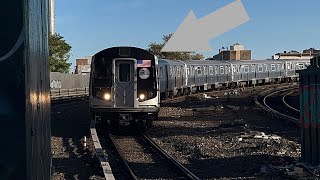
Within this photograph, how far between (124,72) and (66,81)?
122 feet

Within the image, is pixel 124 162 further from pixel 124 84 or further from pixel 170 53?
pixel 170 53

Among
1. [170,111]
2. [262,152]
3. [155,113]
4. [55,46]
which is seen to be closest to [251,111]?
[170,111]

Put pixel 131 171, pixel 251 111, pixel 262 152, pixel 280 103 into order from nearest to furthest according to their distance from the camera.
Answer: pixel 131 171 → pixel 262 152 → pixel 251 111 → pixel 280 103

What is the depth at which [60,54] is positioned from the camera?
75.0 m

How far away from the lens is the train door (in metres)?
18.4

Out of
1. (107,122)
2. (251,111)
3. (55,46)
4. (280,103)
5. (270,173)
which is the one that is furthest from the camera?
(55,46)

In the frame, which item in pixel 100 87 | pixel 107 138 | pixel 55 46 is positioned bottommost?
pixel 107 138

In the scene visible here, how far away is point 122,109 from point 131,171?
7314mm

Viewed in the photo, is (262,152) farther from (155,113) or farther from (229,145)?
(155,113)

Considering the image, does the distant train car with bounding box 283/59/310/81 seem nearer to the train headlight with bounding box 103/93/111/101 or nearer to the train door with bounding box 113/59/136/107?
the train door with bounding box 113/59/136/107

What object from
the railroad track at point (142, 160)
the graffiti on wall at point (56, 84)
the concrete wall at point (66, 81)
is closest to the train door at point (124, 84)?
the railroad track at point (142, 160)

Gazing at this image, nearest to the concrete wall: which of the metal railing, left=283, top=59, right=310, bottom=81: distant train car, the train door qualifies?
the metal railing

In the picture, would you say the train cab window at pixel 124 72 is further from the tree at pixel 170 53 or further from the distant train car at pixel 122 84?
the tree at pixel 170 53

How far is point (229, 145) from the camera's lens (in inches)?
583
